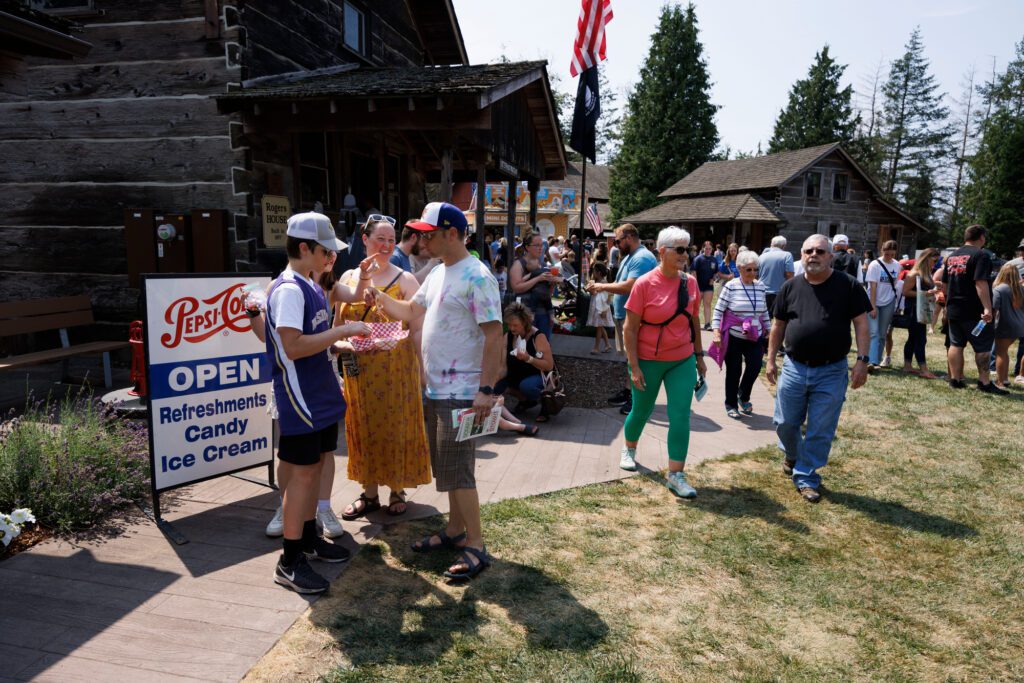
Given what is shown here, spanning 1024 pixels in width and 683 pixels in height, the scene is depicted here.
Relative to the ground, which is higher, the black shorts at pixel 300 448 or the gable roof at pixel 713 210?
the gable roof at pixel 713 210

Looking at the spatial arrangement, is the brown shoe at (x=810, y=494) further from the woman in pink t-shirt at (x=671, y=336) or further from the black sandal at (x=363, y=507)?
the black sandal at (x=363, y=507)

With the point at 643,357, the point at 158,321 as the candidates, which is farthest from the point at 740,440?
the point at 158,321

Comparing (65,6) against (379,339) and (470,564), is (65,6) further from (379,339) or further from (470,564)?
(470,564)

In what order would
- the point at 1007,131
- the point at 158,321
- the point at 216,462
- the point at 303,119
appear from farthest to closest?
the point at 1007,131 < the point at 303,119 < the point at 216,462 < the point at 158,321

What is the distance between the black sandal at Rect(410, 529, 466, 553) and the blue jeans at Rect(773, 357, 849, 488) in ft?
9.54

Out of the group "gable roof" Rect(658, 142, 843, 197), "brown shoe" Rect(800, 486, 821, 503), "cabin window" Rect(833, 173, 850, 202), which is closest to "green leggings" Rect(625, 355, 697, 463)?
"brown shoe" Rect(800, 486, 821, 503)

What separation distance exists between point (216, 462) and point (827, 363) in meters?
4.57

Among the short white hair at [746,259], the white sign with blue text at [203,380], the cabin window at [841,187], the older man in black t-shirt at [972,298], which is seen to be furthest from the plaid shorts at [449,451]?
the cabin window at [841,187]

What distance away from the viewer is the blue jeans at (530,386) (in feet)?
21.5

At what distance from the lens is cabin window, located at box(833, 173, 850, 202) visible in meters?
36.1

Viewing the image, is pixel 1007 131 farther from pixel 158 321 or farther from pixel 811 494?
pixel 158 321

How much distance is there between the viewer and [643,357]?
4.89m

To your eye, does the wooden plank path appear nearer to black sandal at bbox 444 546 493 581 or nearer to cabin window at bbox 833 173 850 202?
black sandal at bbox 444 546 493 581

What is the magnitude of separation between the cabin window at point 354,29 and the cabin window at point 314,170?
7.59 feet
